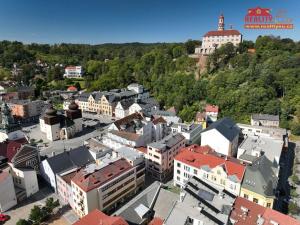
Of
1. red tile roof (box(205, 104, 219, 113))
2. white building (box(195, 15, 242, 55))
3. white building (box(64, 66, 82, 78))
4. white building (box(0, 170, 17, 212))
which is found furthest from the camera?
white building (box(64, 66, 82, 78))

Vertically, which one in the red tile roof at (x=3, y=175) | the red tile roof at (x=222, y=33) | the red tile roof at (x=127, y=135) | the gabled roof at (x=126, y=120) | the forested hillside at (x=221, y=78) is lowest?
the red tile roof at (x=3, y=175)

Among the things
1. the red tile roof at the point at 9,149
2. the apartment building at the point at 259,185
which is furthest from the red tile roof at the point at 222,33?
the red tile roof at the point at 9,149

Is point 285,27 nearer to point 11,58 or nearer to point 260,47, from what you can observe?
point 260,47

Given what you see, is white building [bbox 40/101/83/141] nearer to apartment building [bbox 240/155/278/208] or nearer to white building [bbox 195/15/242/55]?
apartment building [bbox 240/155/278/208]

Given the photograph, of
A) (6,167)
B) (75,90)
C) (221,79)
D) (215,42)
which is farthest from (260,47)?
(6,167)

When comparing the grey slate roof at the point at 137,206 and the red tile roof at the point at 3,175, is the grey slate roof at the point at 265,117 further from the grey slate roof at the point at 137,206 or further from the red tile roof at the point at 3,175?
the red tile roof at the point at 3,175

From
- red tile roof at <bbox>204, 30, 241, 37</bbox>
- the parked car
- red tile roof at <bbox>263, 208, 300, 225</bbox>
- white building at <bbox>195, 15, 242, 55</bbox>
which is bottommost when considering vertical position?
the parked car

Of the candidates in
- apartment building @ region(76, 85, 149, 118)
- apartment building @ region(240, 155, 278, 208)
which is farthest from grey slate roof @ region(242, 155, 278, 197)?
apartment building @ region(76, 85, 149, 118)

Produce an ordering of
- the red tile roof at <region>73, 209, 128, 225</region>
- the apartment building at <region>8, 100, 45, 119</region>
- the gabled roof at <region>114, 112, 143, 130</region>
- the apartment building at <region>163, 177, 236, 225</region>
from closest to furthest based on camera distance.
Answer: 1. the red tile roof at <region>73, 209, 128, 225</region>
2. the apartment building at <region>163, 177, 236, 225</region>
3. the gabled roof at <region>114, 112, 143, 130</region>
4. the apartment building at <region>8, 100, 45, 119</region>
